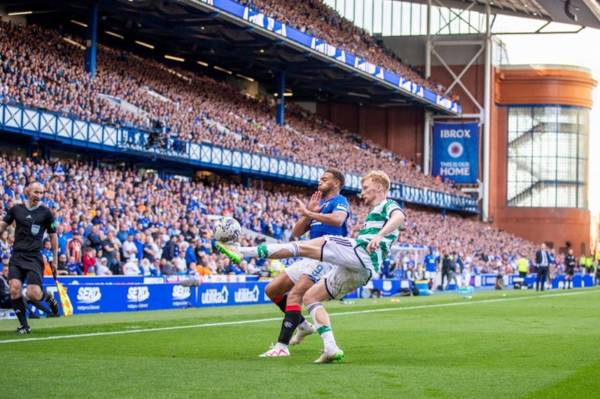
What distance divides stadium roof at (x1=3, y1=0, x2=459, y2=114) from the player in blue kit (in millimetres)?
32911

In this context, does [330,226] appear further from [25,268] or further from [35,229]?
[25,268]

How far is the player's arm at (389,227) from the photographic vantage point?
10.9 metres

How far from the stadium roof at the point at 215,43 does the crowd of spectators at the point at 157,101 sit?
62.3 inches

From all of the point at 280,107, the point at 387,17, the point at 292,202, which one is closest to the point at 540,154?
the point at 387,17

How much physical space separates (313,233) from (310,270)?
49 centimetres

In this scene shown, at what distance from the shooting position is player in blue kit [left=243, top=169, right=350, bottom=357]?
11.7 meters

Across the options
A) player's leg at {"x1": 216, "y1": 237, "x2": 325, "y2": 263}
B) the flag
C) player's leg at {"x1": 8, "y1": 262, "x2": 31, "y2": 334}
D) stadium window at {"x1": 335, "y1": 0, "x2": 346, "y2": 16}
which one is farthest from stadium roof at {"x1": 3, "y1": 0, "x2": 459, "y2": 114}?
player's leg at {"x1": 216, "y1": 237, "x2": 325, "y2": 263}

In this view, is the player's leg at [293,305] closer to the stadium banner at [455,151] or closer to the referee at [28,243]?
the referee at [28,243]

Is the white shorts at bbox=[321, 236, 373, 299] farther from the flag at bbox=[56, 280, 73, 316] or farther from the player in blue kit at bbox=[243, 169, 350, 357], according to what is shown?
the flag at bbox=[56, 280, 73, 316]

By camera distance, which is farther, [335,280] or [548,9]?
[548,9]

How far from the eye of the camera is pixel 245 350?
42.5ft

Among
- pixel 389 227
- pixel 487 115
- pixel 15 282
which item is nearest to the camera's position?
pixel 389 227

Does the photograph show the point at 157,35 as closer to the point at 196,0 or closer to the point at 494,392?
the point at 196,0

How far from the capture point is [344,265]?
11.1 m
